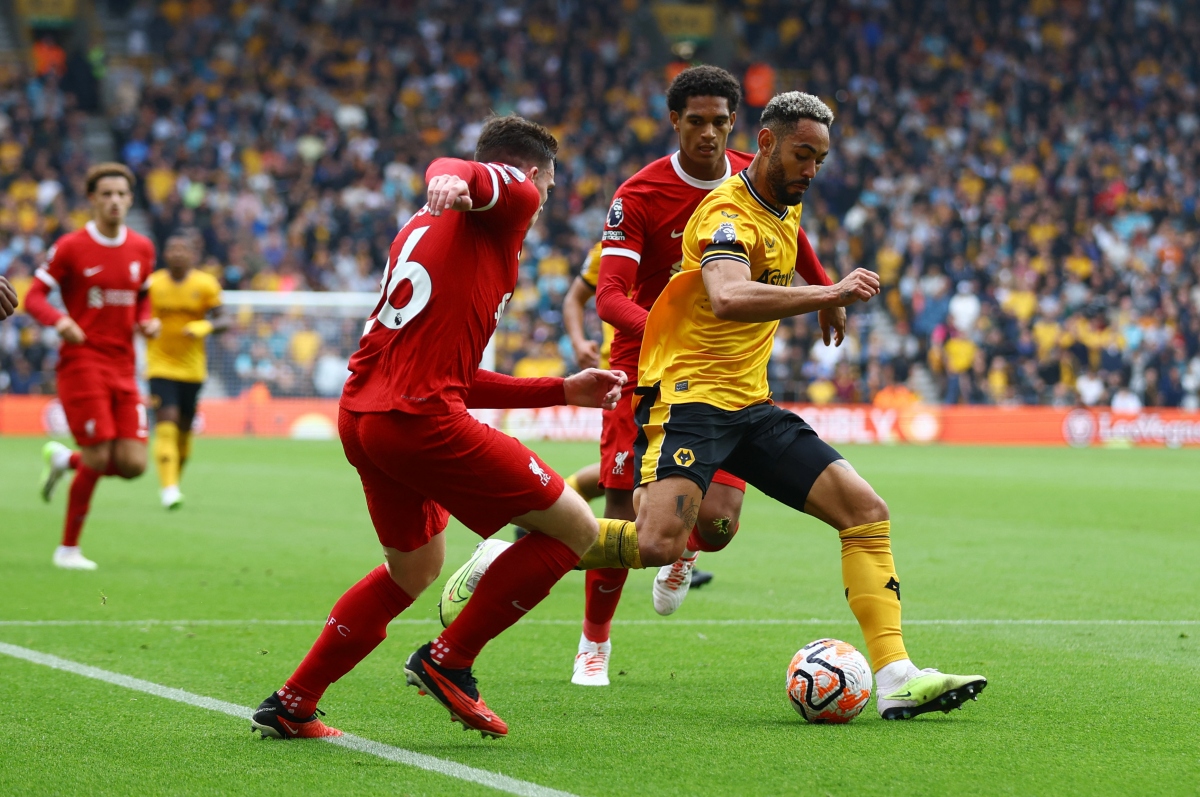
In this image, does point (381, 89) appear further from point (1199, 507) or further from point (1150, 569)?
point (1150, 569)

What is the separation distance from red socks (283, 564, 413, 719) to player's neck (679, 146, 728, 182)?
8.84ft

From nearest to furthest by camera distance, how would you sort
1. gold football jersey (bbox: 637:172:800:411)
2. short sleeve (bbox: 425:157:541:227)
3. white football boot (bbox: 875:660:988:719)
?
1. short sleeve (bbox: 425:157:541:227)
2. white football boot (bbox: 875:660:988:719)
3. gold football jersey (bbox: 637:172:800:411)

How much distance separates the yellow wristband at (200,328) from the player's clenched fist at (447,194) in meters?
9.15

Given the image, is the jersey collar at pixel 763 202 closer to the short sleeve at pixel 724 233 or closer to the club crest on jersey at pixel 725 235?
the short sleeve at pixel 724 233

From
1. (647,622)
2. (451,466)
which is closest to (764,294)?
(451,466)

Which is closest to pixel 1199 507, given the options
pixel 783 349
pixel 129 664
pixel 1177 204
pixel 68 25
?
pixel 129 664

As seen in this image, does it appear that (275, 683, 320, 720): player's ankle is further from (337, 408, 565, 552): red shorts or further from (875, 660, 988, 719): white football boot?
(875, 660, 988, 719): white football boot

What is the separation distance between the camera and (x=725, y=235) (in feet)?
17.5

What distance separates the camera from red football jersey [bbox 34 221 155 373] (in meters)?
9.84

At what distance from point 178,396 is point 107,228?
3.65 meters

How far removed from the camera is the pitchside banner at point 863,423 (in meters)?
25.5

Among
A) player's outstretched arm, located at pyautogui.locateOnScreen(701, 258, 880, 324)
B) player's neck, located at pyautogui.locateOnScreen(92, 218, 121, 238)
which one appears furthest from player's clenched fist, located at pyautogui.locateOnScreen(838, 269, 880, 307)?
player's neck, located at pyautogui.locateOnScreen(92, 218, 121, 238)

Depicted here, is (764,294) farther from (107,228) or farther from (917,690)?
(107,228)

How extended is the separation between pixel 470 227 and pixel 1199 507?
A: 12002 millimetres
